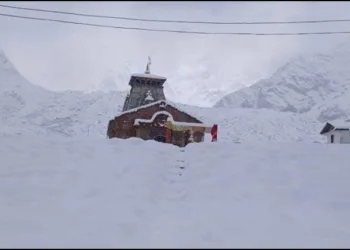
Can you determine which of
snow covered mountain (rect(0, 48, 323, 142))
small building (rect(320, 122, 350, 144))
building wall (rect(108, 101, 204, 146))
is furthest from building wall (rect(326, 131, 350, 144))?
snow covered mountain (rect(0, 48, 323, 142))

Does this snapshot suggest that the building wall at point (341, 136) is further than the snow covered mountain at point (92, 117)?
No

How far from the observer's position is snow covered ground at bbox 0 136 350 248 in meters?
7.77

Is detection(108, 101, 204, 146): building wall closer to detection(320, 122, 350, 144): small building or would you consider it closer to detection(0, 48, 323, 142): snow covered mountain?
detection(320, 122, 350, 144): small building

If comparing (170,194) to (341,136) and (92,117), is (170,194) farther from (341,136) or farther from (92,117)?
(92,117)

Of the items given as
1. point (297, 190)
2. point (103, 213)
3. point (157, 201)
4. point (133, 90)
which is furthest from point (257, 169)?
point (133, 90)

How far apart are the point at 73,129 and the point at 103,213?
136m

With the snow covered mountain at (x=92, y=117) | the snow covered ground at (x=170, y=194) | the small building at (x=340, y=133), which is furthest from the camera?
the snow covered mountain at (x=92, y=117)

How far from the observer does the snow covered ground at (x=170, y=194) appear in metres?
7.77

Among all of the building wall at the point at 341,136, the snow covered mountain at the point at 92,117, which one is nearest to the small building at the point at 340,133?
the building wall at the point at 341,136

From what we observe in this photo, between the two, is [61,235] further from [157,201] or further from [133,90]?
[133,90]

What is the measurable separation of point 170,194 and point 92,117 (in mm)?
142776

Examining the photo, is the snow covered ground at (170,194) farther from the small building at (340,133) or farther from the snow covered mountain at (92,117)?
the snow covered mountain at (92,117)

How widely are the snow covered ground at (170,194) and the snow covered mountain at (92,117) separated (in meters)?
111

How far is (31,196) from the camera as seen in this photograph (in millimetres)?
9734
